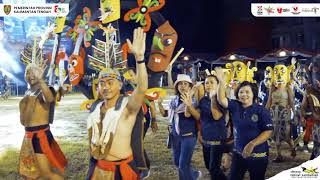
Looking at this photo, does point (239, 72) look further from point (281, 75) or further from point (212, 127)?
point (212, 127)

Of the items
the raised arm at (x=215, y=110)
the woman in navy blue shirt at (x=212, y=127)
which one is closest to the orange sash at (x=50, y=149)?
the woman in navy blue shirt at (x=212, y=127)

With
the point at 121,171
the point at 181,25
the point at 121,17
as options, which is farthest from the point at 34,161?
the point at 181,25

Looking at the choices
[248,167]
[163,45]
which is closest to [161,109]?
[163,45]

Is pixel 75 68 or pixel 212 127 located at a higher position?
pixel 75 68

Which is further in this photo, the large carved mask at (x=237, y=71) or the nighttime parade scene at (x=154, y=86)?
the large carved mask at (x=237, y=71)

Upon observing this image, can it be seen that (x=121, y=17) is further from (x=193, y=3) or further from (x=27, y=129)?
(x=27, y=129)

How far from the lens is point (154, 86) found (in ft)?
9.09

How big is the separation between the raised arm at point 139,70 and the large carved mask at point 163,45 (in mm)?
105

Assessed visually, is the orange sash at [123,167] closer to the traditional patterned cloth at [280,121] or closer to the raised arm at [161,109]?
the raised arm at [161,109]

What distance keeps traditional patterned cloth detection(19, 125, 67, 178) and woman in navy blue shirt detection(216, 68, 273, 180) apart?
122cm

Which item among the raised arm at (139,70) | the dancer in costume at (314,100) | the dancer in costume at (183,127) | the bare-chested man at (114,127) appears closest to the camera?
the raised arm at (139,70)

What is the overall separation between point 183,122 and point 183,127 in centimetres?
4

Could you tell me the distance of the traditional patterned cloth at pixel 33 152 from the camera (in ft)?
9.28

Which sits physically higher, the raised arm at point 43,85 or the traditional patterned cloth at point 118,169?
the raised arm at point 43,85
